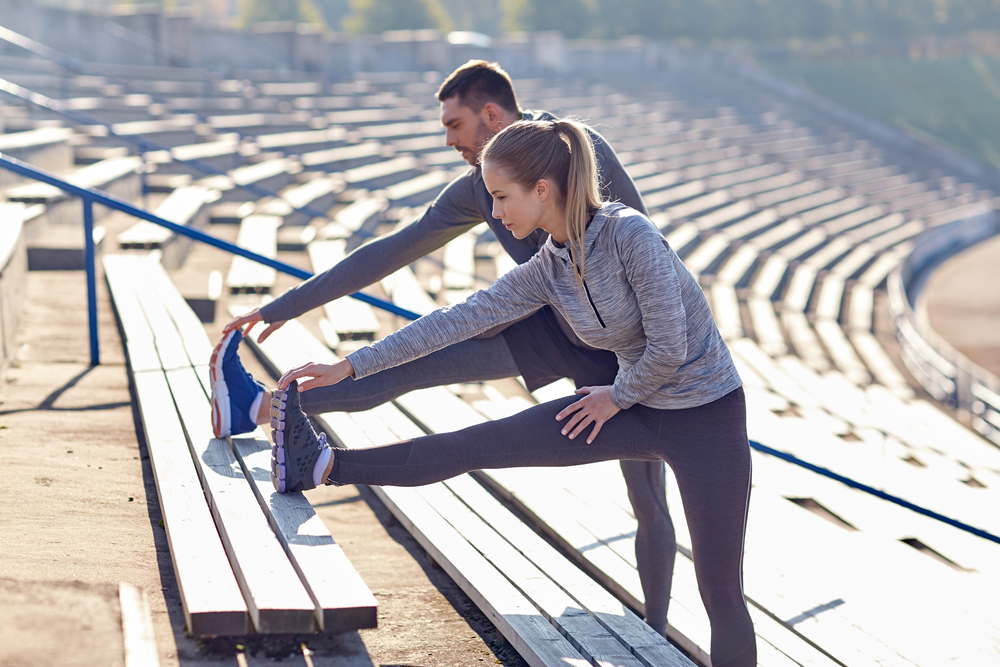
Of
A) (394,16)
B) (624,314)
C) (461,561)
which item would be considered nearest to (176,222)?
(461,561)

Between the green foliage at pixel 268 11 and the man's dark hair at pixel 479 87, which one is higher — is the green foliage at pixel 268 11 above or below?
Answer: above

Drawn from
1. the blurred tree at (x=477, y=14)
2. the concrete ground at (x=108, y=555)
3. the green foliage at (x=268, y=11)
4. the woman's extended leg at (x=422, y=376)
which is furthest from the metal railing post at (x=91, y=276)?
the blurred tree at (x=477, y=14)

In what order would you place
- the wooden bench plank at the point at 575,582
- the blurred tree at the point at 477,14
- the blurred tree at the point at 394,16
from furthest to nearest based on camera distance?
the blurred tree at the point at 477,14, the blurred tree at the point at 394,16, the wooden bench plank at the point at 575,582

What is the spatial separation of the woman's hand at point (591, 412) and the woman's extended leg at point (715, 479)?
0.47 ft

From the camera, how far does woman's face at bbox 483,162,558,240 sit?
2.20 m

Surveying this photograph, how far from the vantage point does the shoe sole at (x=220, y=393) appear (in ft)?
9.53

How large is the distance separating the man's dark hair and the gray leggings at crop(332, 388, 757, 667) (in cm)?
99

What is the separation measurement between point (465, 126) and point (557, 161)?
747mm

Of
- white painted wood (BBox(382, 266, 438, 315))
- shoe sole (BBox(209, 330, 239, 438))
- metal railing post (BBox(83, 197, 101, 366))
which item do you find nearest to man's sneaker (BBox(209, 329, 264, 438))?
shoe sole (BBox(209, 330, 239, 438))

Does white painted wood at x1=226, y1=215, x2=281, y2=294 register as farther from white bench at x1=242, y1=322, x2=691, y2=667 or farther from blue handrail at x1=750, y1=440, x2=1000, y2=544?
blue handrail at x1=750, y1=440, x2=1000, y2=544

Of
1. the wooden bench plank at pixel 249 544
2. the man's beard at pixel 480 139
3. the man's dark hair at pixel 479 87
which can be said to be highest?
the man's dark hair at pixel 479 87

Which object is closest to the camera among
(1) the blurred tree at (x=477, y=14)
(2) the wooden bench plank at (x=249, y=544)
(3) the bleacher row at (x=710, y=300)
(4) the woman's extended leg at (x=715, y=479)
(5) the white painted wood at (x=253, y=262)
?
(2) the wooden bench plank at (x=249, y=544)

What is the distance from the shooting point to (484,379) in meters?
2.80

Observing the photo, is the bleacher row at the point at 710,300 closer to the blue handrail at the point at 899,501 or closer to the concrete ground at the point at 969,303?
the blue handrail at the point at 899,501
